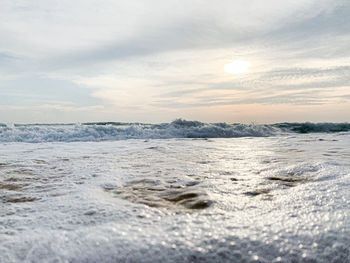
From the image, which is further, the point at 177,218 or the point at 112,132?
the point at 112,132

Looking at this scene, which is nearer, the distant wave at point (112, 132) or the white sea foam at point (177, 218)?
the white sea foam at point (177, 218)

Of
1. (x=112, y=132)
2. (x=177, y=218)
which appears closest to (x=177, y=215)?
(x=177, y=218)

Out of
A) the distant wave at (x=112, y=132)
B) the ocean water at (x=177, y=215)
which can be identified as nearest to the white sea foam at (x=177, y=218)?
the ocean water at (x=177, y=215)

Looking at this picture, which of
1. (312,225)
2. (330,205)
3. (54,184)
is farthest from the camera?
(54,184)

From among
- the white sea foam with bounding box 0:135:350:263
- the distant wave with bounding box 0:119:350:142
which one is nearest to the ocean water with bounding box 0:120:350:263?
the white sea foam with bounding box 0:135:350:263

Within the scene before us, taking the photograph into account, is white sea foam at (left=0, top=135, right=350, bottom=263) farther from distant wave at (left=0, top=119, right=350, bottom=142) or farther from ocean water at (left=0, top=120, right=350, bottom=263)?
distant wave at (left=0, top=119, right=350, bottom=142)

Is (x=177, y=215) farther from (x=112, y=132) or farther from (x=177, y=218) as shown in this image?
(x=112, y=132)

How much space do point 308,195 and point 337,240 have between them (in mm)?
723

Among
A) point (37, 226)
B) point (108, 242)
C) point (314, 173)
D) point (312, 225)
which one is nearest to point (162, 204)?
point (108, 242)

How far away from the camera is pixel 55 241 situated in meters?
1.33

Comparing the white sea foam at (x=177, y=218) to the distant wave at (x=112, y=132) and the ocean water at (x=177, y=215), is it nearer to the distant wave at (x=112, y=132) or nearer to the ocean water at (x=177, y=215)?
the ocean water at (x=177, y=215)

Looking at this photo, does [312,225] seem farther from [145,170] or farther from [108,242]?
[145,170]

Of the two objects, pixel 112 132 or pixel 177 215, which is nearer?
pixel 177 215

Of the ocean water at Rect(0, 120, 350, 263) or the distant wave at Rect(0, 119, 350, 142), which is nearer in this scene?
the ocean water at Rect(0, 120, 350, 263)
